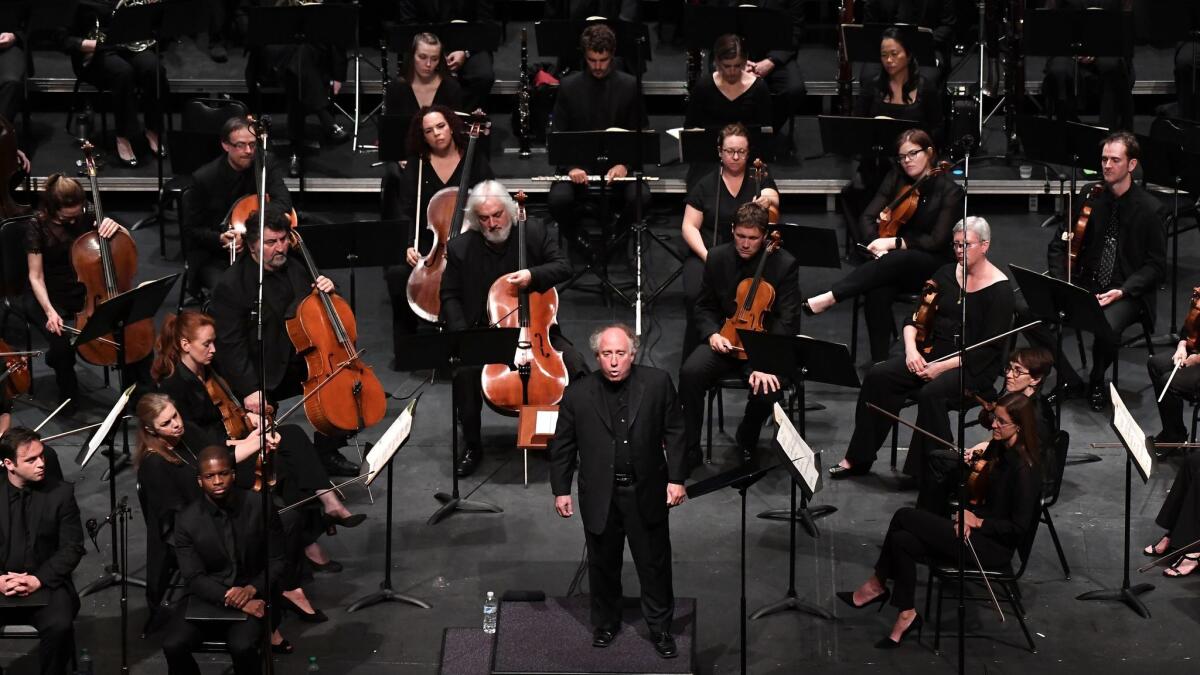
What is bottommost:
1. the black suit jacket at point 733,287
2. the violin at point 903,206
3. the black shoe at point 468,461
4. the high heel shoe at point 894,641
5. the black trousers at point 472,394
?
the high heel shoe at point 894,641

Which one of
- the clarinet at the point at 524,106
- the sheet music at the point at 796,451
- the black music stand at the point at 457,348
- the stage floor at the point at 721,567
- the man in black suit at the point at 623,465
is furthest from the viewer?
the clarinet at the point at 524,106

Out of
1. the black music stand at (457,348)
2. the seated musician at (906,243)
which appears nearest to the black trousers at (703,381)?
the seated musician at (906,243)

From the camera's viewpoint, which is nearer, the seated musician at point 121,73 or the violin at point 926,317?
the violin at point 926,317

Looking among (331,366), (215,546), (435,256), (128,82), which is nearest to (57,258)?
(331,366)

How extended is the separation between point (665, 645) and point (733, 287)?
7.01 ft

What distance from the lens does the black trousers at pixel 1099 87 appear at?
11727 mm

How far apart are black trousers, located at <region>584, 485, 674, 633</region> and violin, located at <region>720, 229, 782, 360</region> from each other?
1618 millimetres

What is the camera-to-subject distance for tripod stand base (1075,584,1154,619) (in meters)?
7.80

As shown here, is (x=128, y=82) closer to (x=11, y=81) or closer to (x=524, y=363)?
(x=11, y=81)

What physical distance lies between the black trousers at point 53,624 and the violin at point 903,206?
4.66 m

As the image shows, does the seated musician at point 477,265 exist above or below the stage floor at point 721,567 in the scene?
above

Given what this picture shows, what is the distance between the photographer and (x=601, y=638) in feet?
24.3

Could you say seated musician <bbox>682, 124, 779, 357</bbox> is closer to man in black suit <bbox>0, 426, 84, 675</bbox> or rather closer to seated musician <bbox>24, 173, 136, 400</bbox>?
A: seated musician <bbox>24, 173, 136, 400</bbox>

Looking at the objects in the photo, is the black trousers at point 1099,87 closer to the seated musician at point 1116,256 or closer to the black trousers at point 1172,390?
the seated musician at point 1116,256
